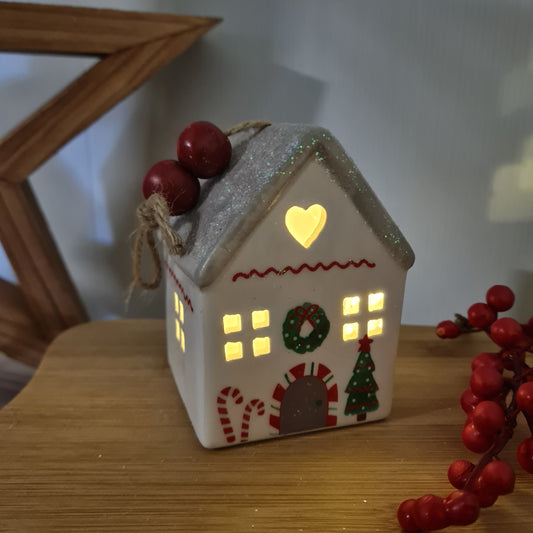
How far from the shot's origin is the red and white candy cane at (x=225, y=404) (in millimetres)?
495

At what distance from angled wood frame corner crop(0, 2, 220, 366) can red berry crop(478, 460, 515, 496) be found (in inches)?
23.6

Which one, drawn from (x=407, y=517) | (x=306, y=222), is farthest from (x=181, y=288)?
(x=407, y=517)

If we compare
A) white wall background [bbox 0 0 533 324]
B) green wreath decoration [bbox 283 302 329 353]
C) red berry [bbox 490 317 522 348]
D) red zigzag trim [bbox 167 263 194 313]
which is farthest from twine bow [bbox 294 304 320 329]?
white wall background [bbox 0 0 533 324]

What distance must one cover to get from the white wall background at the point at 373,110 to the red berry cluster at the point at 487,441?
0.97 feet

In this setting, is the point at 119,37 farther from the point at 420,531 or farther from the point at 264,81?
the point at 420,531

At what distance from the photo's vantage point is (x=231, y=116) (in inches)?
30.6

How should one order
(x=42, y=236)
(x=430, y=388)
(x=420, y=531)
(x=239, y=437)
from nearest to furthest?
1. (x=420, y=531)
2. (x=239, y=437)
3. (x=430, y=388)
4. (x=42, y=236)

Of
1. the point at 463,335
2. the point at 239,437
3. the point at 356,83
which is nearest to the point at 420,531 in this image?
the point at 239,437

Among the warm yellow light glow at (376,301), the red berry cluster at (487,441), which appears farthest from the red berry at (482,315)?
the warm yellow light glow at (376,301)

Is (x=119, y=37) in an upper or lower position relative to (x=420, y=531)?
upper

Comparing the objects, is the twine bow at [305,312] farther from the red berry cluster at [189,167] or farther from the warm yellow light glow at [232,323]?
the red berry cluster at [189,167]

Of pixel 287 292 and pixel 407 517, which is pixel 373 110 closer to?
pixel 287 292

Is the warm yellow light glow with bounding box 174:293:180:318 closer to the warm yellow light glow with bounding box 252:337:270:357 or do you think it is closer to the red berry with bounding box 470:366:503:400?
the warm yellow light glow with bounding box 252:337:270:357

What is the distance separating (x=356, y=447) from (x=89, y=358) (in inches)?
14.5
